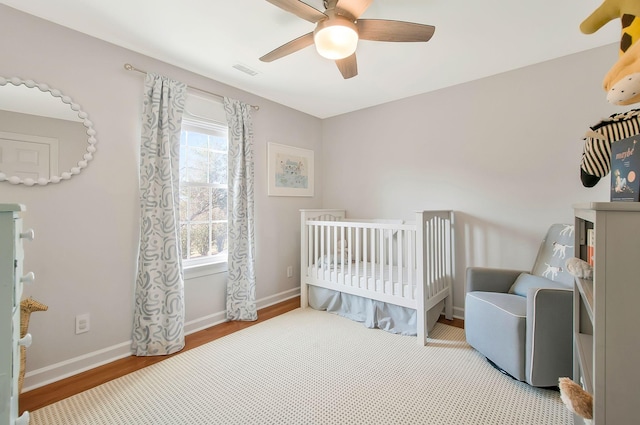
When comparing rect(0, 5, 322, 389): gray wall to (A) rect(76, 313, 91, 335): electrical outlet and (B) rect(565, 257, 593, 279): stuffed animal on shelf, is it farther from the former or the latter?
(B) rect(565, 257, 593, 279): stuffed animal on shelf

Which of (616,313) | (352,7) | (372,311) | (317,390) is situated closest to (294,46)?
(352,7)

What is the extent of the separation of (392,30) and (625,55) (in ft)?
3.16

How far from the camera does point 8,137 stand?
1599mm

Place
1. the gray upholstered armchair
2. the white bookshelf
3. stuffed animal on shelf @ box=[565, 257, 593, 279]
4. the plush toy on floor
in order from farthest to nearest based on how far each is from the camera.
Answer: the gray upholstered armchair, stuffed animal on shelf @ box=[565, 257, 593, 279], the plush toy on floor, the white bookshelf

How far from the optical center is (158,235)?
2.12 meters

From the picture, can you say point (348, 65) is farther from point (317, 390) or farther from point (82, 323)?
point (82, 323)

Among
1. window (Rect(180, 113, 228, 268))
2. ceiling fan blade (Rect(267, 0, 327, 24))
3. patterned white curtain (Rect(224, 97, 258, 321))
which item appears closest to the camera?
ceiling fan blade (Rect(267, 0, 327, 24))

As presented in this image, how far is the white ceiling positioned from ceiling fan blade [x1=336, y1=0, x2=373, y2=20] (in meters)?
0.31

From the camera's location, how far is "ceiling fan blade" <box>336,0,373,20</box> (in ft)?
4.33

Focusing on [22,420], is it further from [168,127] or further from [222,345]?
[168,127]

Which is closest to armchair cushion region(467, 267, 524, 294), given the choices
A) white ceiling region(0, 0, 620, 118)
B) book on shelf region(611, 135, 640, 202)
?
book on shelf region(611, 135, 640, 202)

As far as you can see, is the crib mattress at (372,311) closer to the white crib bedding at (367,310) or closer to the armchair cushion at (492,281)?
the white crib bedding at (367,310)

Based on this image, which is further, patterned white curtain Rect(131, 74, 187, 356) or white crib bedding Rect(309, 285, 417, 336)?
white crib bedding Rect(309, 285, 417, 336)

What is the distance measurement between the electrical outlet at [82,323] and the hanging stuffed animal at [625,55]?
3032 mm
